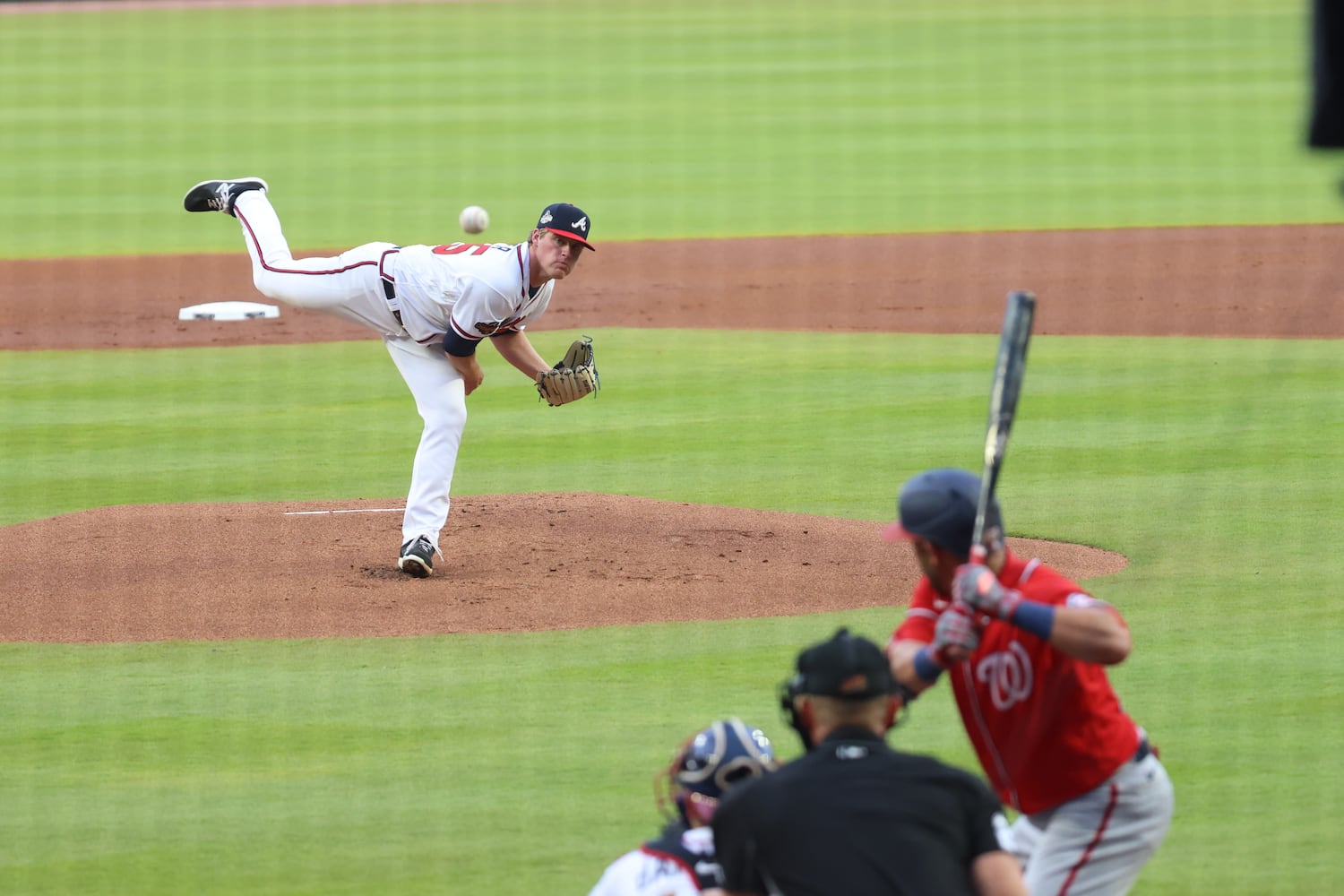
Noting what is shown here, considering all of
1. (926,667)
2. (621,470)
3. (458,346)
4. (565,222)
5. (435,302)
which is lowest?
(621,470)

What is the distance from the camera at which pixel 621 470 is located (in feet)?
38.7

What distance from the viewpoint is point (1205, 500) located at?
10625 millimetres

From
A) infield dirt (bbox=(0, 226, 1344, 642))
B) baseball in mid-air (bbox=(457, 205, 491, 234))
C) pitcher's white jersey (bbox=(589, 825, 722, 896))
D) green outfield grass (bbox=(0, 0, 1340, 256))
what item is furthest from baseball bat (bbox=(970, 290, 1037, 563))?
green outfield grass (bbox=(0, 0, 1340, 256))

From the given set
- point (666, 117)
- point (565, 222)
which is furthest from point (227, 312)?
point (666, 117)

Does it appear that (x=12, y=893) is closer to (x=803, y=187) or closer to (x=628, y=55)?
(x=803, y=187)

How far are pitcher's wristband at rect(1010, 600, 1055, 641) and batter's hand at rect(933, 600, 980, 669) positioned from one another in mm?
87

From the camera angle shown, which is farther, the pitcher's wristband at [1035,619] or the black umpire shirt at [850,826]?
the pitcher's wristband at [1035,619]

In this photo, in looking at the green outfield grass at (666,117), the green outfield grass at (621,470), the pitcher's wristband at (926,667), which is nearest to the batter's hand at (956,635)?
the pitcher's wristband at (926,667)

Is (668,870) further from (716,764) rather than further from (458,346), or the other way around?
(458,346)

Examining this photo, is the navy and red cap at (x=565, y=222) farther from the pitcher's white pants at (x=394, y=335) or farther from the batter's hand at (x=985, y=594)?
the batter's hand at (x=985, y=594)

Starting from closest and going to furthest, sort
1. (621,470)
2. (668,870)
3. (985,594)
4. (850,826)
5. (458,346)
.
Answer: (850,826) → (668,870) → (985,594) → (458,346) → (621,470)

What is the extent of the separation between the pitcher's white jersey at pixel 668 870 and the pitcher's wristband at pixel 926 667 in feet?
1.91

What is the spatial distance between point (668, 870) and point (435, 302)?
547cm

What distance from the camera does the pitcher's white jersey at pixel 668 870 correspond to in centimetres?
386
